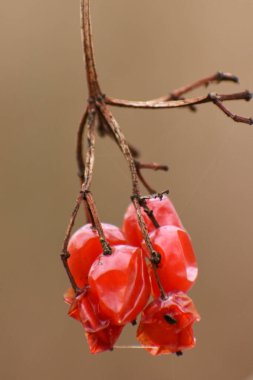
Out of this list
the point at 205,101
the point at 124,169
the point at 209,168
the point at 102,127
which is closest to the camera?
the point at 205,101

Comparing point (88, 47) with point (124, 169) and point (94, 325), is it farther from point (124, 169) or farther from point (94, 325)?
point (124, 169)

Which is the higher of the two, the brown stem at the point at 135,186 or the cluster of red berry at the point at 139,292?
the brown stem at the point at 135,186

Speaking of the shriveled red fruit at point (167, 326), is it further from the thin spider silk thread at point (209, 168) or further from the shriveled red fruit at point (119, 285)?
the thin spider silk thread at point (209, 168)

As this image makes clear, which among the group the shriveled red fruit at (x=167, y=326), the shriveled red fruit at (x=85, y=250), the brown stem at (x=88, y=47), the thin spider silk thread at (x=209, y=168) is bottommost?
the shriveled red fruit at (x=167, y=326)

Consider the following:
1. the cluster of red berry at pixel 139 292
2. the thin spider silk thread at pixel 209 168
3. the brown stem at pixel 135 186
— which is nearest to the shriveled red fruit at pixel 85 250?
the cluster of red berry at pixel 139 292

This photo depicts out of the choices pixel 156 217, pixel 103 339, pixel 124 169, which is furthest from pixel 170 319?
pixel 124 169

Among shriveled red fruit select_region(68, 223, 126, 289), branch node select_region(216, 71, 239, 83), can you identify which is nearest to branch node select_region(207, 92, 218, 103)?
branch node select_region(216, 71, 239, 83)
